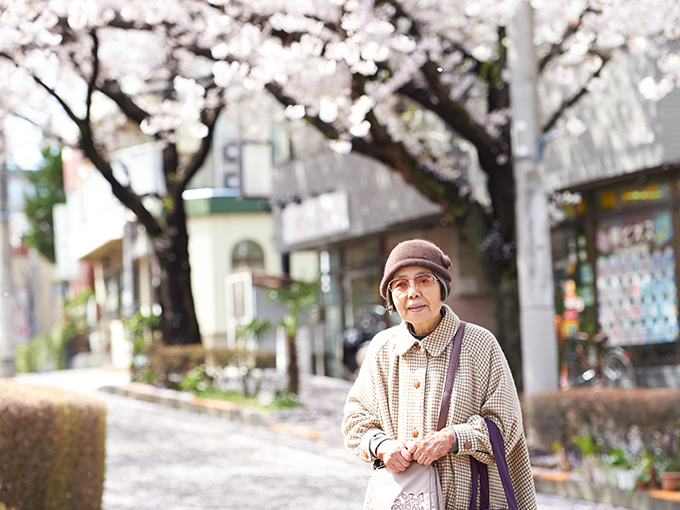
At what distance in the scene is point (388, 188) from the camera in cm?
1777

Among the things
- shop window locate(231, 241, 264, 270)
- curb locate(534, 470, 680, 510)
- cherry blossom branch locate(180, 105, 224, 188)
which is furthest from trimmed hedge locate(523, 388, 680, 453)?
shop window locate(231, 241, 264, 270)

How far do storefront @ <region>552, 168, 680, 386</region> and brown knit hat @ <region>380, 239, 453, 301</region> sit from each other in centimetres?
977

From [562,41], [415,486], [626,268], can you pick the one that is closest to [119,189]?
[562,41]

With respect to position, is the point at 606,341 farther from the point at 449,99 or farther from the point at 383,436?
the point at 383,436

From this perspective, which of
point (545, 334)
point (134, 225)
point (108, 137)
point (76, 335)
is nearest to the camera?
point (545, 334)

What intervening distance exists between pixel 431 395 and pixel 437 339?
0.20m

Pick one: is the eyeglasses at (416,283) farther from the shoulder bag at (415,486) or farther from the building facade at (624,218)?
the building facade at (624,218)

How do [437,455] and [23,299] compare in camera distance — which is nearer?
[437,455]

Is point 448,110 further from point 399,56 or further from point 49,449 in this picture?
point 49,449

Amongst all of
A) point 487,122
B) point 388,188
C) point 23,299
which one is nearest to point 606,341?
point 487,122

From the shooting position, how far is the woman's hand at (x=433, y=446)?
3000 mm

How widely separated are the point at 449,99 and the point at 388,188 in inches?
282

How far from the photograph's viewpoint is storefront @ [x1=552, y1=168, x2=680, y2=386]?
1234cm

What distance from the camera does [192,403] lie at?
1515cm
